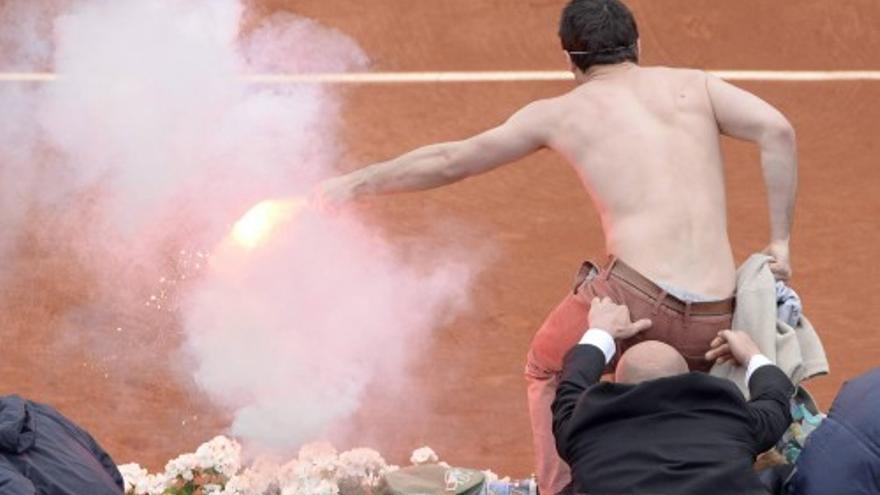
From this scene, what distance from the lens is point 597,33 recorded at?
7473mm

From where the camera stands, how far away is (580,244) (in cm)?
1031

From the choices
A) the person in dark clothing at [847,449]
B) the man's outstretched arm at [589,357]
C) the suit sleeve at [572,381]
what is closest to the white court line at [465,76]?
the man's outstretched arm at [589,357]

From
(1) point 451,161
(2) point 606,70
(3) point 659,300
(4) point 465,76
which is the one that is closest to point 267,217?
(1) point 451,161

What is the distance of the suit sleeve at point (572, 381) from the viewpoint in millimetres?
6758

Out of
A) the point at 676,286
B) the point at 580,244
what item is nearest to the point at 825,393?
the point at 580,244

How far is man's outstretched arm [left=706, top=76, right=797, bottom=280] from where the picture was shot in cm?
735

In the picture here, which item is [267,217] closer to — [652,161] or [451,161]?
[451,161]

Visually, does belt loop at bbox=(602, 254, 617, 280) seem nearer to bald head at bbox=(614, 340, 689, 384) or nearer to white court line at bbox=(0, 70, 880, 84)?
bald head at bbox=(614, 340, 689, 384)

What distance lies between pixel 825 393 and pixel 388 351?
206cm

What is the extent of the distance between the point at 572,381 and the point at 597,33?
136cm

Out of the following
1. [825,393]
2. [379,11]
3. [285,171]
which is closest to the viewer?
[825,393]

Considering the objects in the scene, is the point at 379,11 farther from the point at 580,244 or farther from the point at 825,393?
the point at 825,393

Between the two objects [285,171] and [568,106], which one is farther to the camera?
[285,171]

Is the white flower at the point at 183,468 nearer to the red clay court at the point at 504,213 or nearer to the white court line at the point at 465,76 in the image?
the red clay court at the point at 504,213
